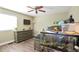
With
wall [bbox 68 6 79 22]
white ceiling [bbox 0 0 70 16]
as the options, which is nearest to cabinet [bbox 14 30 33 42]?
white ceiling [bbox 0 0 70 16]

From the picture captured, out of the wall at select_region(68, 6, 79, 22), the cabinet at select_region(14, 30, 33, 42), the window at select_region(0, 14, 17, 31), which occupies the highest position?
the wall at select_region(68, 6, 79, 22)

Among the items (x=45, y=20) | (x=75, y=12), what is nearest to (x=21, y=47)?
(x=45, y=20)

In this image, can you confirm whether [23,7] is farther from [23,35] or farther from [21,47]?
[21,47]

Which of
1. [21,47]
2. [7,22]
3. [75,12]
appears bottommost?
[21,47]

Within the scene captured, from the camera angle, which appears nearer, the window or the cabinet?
the window

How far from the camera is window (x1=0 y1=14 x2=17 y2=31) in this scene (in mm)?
1345

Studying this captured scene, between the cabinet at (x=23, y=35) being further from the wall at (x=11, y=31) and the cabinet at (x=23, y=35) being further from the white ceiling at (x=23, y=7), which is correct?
the white ceiling at (x=23, y=7)

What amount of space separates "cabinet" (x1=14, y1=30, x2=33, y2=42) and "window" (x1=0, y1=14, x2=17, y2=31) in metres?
0.13

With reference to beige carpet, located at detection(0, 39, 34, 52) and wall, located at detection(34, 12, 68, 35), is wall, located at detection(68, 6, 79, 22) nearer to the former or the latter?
wall, located at detection(34, 12, 68, 35)

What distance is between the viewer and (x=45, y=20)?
147cm

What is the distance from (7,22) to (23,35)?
33 centimetres

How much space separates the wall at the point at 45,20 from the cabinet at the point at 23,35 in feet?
0.33
